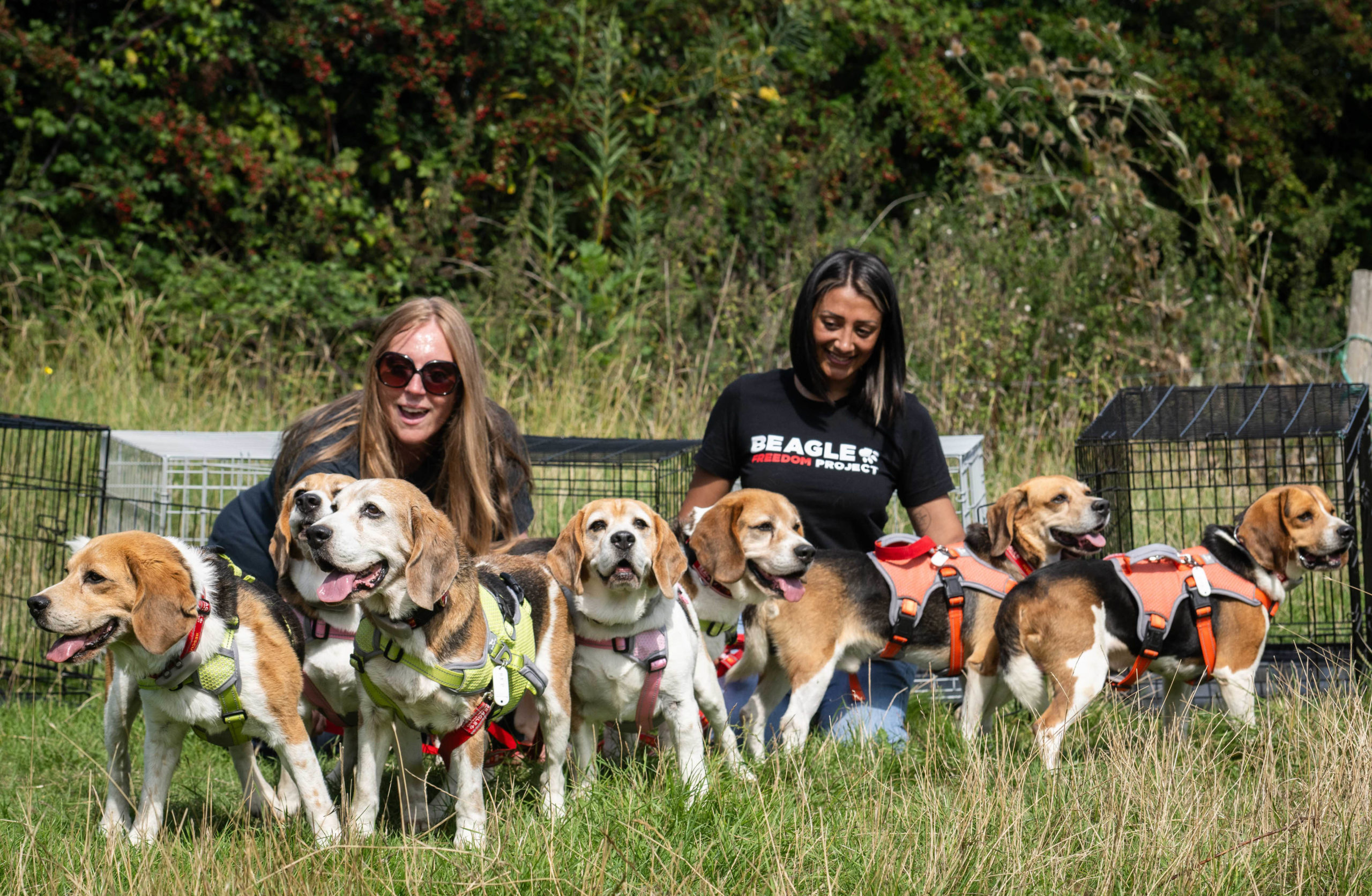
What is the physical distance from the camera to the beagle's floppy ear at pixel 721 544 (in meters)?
4.18

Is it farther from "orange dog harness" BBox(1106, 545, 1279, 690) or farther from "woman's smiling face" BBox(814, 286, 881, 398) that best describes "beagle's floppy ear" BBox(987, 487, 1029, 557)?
"woman's smiling face" BBox(814, 286, 881, 398)

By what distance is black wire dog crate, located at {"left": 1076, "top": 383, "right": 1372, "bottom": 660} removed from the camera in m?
4.97

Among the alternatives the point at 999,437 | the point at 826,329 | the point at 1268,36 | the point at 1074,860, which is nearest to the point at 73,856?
the point at 1074,860

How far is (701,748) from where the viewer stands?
3.78 meters

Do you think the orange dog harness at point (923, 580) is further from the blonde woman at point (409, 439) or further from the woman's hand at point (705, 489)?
the blonde woman at point (409, 439)

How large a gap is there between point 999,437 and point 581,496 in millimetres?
3246

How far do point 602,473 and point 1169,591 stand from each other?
2978 mm

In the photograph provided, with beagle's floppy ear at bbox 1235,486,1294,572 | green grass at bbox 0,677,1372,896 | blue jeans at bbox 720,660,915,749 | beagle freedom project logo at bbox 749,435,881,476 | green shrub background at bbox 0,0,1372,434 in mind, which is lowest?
green grass at bbox 0,677,1372,896

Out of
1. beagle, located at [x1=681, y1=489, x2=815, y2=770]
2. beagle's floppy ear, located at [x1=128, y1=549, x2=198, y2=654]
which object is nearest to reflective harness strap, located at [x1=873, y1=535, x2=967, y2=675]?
beagle, located at [x1=681, y1=489, x2=815, y2=770]

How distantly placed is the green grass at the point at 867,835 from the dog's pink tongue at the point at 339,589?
23.4 inches

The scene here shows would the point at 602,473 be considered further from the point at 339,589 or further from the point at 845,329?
the point at 339,589

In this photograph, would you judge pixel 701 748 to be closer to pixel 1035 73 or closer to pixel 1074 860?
pixel 1074 860

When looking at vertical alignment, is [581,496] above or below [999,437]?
below

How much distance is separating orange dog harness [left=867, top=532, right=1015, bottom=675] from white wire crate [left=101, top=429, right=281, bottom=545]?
2849mm
